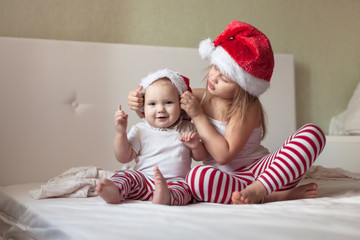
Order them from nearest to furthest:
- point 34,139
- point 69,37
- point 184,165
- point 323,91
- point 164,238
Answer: point 164,238, point 184,165, point 34,139, point 69,37, point 323,91

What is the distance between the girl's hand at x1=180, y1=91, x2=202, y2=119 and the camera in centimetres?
140

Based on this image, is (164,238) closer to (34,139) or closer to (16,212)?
(16,212)

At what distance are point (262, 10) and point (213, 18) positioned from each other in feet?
1.05

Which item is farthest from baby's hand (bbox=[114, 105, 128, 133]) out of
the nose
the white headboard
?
the white headboard

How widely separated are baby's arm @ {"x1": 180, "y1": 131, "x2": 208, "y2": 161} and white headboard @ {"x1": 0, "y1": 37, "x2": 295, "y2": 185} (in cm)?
76

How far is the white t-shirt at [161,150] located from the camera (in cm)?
140

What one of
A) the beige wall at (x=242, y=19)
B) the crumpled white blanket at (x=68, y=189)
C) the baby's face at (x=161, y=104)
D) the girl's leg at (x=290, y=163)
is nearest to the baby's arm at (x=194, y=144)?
the baby's face at (x=161, y=104)

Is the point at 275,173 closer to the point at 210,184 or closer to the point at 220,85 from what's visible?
the point at 210,184

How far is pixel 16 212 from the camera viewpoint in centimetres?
129

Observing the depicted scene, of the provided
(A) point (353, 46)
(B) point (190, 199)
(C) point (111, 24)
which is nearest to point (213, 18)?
(C) point (111, 24)

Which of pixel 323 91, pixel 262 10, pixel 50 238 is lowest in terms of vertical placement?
pixel 50 238

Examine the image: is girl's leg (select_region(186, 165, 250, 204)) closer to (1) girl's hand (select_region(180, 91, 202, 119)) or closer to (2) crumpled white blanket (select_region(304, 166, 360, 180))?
(1) girl's hand (select_region(180, 91, 202, 119))

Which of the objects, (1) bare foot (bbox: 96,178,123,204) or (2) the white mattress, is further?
(1) bare foot (bbox: 96,178,123,204)

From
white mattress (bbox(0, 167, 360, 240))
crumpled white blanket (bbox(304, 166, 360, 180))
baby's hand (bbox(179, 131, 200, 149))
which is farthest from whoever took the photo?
crumpled white blanket (bbox(304, 166, 360, 180))
